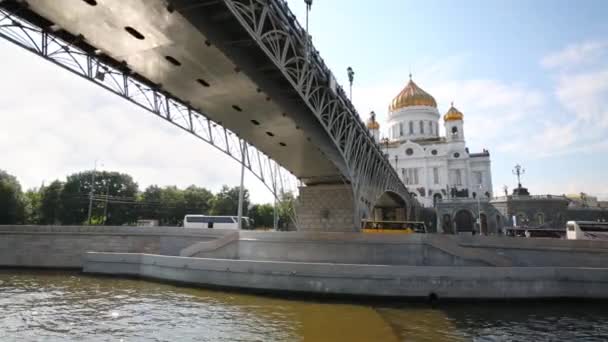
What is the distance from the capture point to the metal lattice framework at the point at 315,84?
41.8 feet

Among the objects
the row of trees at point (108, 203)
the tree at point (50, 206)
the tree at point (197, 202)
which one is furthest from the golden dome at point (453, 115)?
the tree at point (50, 206)

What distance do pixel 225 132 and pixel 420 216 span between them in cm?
4551

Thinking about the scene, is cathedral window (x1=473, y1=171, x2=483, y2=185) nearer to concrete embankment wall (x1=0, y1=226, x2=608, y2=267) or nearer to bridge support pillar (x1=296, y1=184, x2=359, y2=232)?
bridge support pillar (x1=296, y1=184, x2=359, y2=232)

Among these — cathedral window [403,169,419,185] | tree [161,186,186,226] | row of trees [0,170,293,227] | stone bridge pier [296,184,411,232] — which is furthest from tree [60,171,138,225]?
cathedral window [403,169,419,185]

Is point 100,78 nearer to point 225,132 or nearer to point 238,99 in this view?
point 238,99

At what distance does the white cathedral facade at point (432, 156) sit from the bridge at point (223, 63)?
47.1 m

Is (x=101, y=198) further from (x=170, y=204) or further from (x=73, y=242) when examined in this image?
(x=73, y=242)

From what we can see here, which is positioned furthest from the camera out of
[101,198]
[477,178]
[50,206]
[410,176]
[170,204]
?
[410,176]

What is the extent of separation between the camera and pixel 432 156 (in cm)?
6931

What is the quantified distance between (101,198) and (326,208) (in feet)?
133

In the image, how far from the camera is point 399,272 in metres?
15.1

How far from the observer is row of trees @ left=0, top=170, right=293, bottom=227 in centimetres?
4391

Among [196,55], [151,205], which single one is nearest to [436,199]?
[151,205]

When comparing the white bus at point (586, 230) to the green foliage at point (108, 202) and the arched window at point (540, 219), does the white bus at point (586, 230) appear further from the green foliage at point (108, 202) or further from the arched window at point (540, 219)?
the green foliage at point (108, 202)
